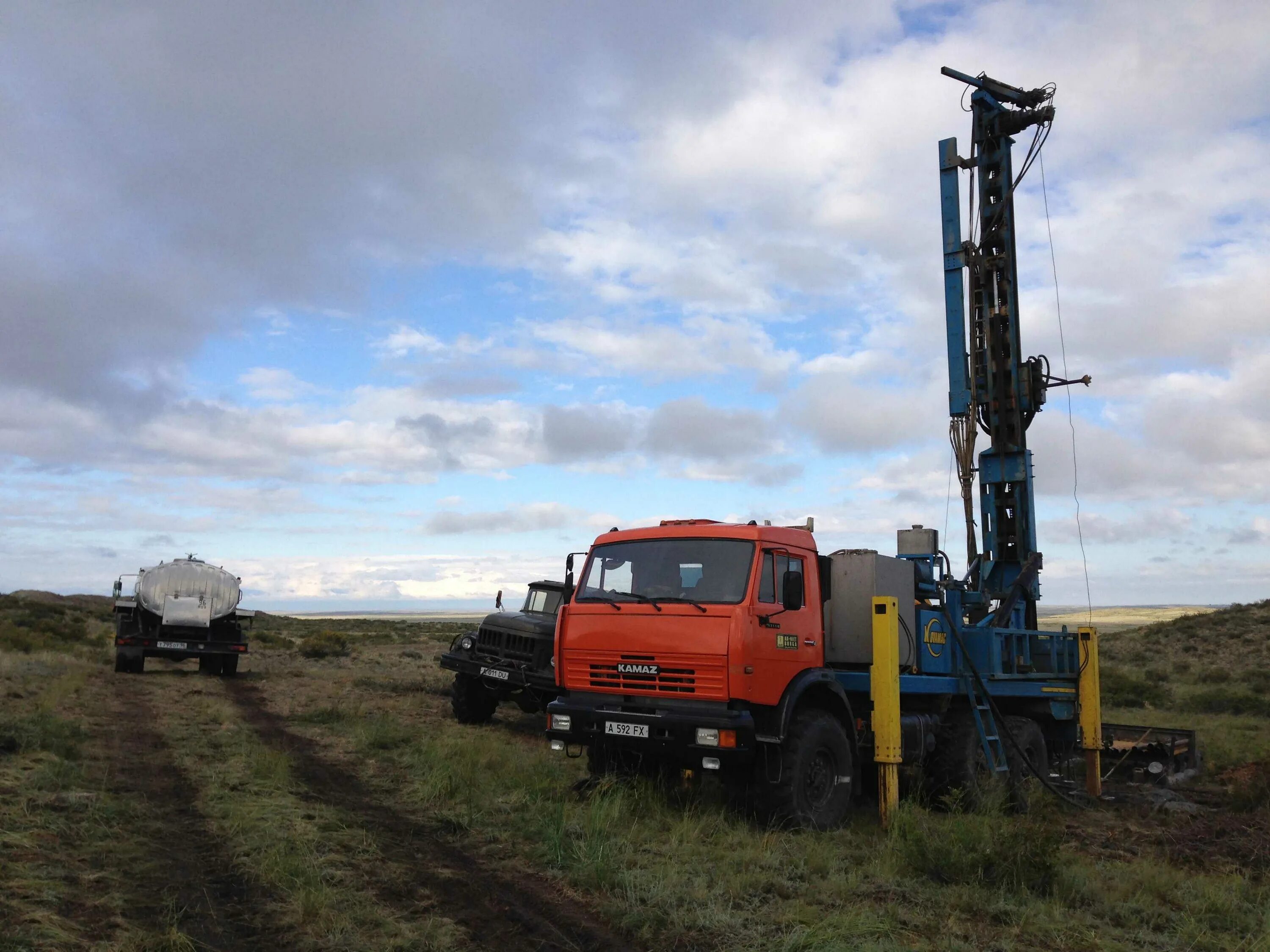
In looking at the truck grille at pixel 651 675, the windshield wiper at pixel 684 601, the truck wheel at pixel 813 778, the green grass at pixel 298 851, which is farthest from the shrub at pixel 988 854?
the green grass at pixel 298 851

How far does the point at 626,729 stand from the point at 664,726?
413 mm

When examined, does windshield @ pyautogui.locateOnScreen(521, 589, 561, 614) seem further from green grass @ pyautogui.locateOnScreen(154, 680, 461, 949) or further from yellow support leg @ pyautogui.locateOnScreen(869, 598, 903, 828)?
yellow support leg @ pyautogui.locateOnScreen(869, 598, 903, 828)

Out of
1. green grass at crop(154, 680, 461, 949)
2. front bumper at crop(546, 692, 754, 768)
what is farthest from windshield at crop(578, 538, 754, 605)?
green grass at crop(154, 680, 461, 949)

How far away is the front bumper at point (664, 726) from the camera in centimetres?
829

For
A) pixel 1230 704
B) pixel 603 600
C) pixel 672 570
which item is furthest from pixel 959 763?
pixel 1230 704

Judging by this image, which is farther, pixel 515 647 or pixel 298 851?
pixel 515 647

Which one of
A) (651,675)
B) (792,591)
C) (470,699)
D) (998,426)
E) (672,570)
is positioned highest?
(998,426)

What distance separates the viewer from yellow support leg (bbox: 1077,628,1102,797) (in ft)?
40.4

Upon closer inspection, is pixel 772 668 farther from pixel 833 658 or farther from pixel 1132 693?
pixel 1132 693

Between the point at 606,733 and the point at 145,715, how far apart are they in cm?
935

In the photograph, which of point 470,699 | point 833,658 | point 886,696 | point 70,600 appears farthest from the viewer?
point 70,600

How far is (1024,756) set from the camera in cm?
1112

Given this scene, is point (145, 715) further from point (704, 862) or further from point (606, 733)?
point (704, 862)

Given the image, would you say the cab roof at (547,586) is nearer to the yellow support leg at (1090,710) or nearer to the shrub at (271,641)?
the yellow support leg at (1090,710)
